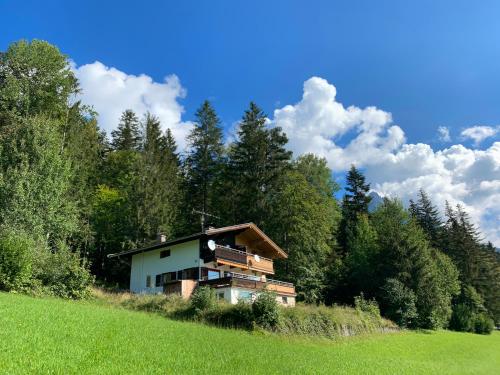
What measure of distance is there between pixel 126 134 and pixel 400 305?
1698 inches

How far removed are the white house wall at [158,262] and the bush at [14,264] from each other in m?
13.2

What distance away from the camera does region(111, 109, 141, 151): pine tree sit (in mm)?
63219

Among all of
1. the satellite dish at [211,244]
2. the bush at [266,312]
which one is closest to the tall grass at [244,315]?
the bush at [266,312]

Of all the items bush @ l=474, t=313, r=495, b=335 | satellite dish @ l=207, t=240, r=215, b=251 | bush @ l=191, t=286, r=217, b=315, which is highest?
satellite dish @ l=207, t=240, r=215, b=251

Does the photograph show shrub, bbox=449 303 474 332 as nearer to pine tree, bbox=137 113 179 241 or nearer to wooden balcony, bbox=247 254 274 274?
wooden balcony, bbox=247 254 274 274

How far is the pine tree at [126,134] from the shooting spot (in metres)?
63.2

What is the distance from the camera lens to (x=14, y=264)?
81.1ft

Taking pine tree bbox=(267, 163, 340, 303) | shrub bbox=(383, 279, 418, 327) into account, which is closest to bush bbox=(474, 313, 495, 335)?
shrub bbox=(383, 279, 418, 327)

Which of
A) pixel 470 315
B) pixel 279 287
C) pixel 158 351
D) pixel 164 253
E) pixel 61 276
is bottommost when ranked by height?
pixel 158 351

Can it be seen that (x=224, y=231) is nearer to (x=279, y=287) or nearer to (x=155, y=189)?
(x=279, y=287)

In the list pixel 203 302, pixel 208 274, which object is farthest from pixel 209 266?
pixel 203 302

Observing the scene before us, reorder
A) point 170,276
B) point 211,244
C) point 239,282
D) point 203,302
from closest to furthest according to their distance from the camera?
point 203,302 → point 239,282 → point 211,244 → point 170,276

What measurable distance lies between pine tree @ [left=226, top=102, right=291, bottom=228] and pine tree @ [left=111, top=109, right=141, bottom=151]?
1738cm

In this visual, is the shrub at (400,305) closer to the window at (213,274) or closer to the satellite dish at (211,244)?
the window at (213,274)
